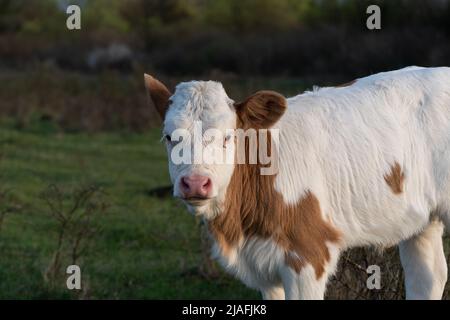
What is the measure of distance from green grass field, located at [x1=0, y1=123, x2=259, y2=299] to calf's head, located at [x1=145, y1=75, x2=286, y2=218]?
12.3 ft

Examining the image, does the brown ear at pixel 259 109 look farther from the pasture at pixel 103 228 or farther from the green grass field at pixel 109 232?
the green grass field at pixel 109 232

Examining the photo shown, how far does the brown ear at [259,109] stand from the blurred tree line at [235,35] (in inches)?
683

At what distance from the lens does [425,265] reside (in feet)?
23.6

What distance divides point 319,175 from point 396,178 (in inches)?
20.4

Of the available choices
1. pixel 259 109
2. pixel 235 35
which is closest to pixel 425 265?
pixel 259 109

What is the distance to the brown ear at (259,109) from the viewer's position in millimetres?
6406

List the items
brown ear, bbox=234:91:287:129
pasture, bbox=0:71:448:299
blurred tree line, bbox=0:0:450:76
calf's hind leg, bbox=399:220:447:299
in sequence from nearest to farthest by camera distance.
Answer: brown ear, bbox=234:91:287:129 → calf's hind leg, bbox=399:220:447:299 → pasture, bbox=0:71:448:299 → blurred tree line, bbox=0:0:450:76

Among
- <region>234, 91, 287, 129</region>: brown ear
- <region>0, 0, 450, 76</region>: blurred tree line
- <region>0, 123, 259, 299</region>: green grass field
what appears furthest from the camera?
<region>0, 0, 450, 76</region>: blurred tree line

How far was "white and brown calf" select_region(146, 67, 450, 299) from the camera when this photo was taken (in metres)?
A: 6.29

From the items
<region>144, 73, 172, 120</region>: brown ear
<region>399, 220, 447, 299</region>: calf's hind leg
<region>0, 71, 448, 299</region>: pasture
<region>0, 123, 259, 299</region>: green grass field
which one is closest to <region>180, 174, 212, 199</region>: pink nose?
<region>144, 73, 172, 120</region>: brown ear

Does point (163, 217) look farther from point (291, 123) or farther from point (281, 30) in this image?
point (281, 30)

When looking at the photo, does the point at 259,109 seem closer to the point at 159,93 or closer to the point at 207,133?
the point at 207,133

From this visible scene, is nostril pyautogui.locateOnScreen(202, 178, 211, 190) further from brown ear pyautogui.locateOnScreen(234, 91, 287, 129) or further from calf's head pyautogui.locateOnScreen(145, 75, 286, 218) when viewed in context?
brown ear pyautogui.locateOnScreen(234, 91, 287, 129)

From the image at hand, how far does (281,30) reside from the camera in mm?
38625
